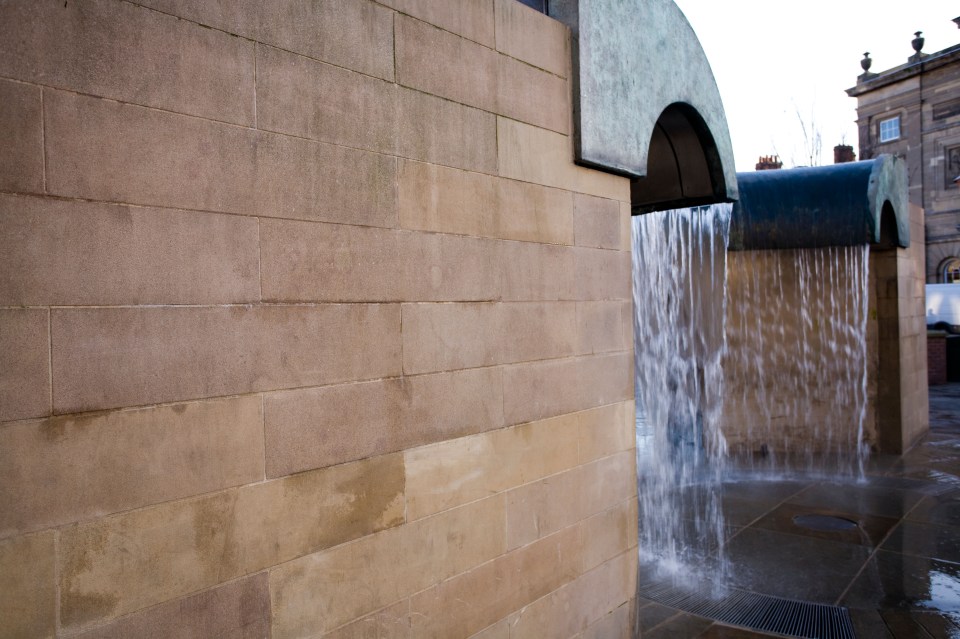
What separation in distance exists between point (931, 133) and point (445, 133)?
133 feet

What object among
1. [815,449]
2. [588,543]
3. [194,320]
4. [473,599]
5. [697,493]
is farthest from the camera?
[815,449]

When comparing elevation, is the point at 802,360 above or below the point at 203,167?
below

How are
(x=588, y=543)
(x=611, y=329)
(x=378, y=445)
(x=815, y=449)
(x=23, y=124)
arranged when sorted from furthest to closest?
(x=815, y=449) < (x=611, y=329) < (x=588, y=543) < (x=378, y=445) < (x=23, y=124)

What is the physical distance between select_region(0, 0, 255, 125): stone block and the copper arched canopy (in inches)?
86.3

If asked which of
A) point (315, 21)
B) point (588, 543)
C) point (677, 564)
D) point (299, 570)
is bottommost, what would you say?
point (677, 564)

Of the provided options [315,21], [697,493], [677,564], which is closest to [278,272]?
[315,21]

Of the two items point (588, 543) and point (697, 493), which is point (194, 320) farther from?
point (697, 493)

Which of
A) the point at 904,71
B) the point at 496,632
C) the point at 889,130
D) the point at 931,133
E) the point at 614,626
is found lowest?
the point at 614,626

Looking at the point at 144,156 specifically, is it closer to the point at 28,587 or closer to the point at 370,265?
the point at 370,265

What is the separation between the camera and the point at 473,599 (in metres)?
3.36

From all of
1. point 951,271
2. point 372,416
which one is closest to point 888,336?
point 372,416

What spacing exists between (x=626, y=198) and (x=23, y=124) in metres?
3.51

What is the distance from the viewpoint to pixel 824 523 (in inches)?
294

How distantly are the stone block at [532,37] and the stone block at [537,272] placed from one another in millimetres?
1083
